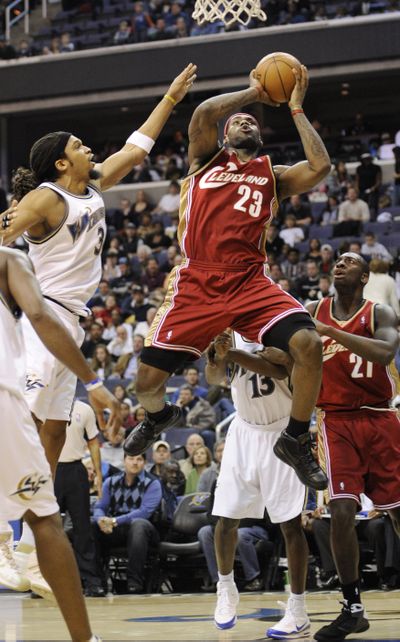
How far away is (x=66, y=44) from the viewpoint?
75.6 feet

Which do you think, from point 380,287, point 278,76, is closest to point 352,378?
point 278,76

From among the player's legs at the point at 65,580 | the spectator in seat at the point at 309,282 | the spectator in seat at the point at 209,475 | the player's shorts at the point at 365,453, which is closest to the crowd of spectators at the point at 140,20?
the spectator in seat at the point at 309,282

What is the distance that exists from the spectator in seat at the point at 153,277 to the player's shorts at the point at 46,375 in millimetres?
11360

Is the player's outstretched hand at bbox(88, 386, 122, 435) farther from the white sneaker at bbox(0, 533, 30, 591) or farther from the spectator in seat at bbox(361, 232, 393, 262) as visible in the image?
the spectator in seat at bbox(361, 232, 393, 262)

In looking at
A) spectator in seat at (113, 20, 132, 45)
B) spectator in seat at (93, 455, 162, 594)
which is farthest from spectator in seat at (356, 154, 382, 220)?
spectator in seat at (93, 455, 162, 594)

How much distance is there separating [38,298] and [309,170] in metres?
2.35

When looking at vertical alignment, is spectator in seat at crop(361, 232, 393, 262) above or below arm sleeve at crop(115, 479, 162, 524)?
above

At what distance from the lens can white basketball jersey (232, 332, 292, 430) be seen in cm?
698

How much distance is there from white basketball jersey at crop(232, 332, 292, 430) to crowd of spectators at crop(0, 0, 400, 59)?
14.6 meters

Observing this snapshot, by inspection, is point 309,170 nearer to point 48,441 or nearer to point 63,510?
point 48,441

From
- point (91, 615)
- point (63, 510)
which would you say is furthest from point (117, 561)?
point (91, 615)

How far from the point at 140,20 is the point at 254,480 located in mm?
17405

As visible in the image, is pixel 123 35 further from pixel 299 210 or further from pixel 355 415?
pixel 355 415

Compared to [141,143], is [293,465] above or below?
below
